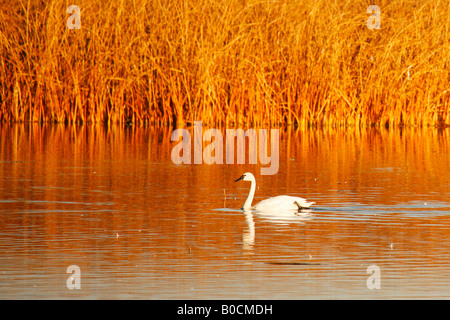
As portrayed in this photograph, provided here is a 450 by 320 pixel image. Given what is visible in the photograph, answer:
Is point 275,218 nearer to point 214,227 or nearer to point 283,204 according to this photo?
point 283,204

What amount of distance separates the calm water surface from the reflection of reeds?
15.5ft

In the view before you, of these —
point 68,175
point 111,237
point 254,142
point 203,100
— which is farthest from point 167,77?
point 111,237

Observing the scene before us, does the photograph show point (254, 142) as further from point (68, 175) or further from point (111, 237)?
point (111, 237)

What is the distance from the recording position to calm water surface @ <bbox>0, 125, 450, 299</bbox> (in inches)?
262

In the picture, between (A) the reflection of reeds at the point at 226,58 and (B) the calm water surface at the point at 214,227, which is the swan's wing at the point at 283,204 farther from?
(A) the reflection of reeds at the point at 226,58

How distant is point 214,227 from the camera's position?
8984 millimetres

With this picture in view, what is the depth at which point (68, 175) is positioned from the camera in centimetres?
1305

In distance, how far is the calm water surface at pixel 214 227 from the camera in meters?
6.65

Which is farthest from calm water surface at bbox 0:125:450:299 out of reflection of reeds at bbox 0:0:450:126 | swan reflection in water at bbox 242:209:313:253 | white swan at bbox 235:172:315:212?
reflection of reeds at bbox 0:0:450:126

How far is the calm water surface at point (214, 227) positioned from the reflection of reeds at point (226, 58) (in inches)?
186

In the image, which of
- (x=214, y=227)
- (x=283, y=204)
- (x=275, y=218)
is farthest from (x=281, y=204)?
(x=214, y=227)

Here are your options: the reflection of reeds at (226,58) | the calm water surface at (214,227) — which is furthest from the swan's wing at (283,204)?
the reflection of reeds at (226,58)
